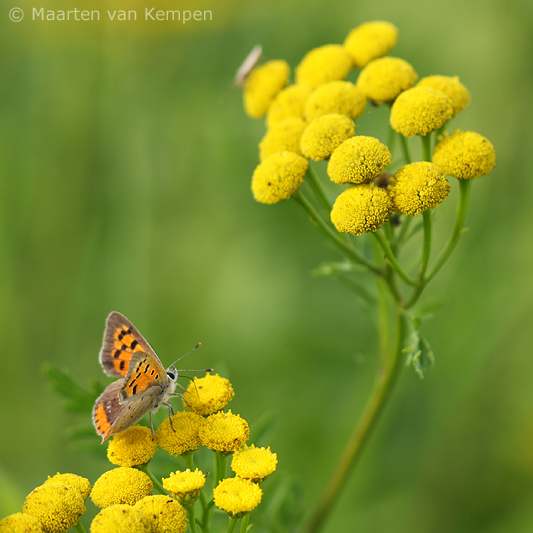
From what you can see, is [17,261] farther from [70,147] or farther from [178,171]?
[178,171]

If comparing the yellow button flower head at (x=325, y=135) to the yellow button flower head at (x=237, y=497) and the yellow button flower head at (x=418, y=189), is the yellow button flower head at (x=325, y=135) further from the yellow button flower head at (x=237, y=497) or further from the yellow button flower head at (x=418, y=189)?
the yellow button flower head at (x=237, y=497)

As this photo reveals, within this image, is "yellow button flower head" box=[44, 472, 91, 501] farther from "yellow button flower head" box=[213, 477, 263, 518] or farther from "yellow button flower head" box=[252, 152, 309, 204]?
"yellow button flower head" box=[252, 152, 309, 204]

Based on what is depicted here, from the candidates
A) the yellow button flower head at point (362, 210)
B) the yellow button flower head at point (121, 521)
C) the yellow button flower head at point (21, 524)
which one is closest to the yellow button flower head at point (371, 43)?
the yellow button flower head at point (362, 210)

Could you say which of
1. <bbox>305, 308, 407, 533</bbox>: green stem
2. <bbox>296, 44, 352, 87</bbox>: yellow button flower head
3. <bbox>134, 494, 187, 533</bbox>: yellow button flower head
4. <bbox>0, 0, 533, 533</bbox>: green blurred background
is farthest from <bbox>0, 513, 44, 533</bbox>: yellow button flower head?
<bbox>296, 44, 352, 87</bbox>: yellow button flower head

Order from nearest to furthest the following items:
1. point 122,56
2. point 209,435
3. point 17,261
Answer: point 209,435 < point 17,261 < point 122,56

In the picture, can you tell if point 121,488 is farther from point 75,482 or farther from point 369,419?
point 369,419

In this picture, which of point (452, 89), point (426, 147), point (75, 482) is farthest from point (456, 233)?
point (75, 482)

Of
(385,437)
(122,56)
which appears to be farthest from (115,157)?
(385,437)
